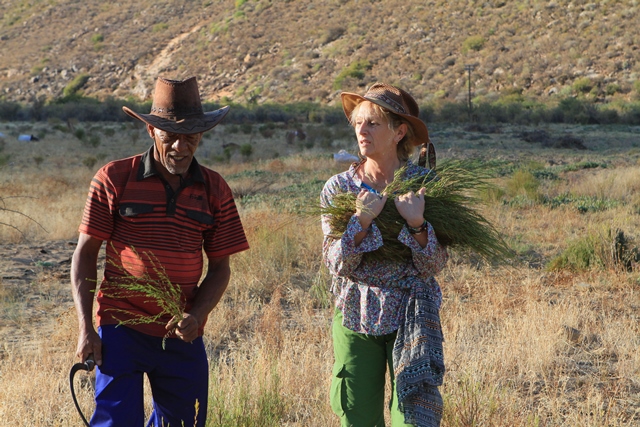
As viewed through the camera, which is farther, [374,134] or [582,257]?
[582,257]

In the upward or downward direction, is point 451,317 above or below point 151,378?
below

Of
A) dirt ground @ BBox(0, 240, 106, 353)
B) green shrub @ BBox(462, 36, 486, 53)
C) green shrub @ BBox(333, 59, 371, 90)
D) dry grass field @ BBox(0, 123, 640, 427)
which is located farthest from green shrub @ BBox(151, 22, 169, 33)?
dirt ground @ BBox(0, 240, 106, 353)

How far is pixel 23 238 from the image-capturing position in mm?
9453

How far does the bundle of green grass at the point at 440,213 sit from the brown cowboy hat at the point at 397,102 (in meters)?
0.18

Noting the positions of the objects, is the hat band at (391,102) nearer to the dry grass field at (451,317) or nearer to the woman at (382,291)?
the woman at (382,291)

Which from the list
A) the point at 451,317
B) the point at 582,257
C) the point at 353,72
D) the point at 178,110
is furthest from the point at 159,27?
the point at 178,110

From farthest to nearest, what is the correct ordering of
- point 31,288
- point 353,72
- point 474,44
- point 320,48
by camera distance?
point 320,48, point 353,72, point 474,44, point 31,288

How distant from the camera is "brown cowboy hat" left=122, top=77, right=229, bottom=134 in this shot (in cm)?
281

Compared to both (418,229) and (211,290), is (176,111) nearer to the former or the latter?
(211,290)

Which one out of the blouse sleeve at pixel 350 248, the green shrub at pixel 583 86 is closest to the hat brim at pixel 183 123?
the blouse sleeve at pixel 350 248

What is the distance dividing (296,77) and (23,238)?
121ft

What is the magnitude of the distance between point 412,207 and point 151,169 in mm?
1018

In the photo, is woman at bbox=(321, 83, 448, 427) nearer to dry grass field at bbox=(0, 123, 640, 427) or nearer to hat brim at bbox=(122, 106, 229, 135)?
dry grass field at bbox=(0, 123, 640, 427)

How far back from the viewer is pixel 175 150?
2795 millimetres
